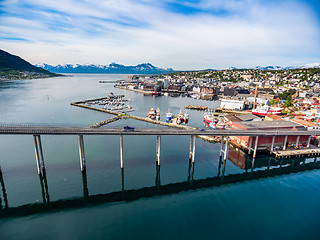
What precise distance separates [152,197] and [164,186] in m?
3.30

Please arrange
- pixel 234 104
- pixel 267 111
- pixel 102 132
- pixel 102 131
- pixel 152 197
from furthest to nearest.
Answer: pixel 234 104, pixel 267 111, pixel 102 131, pixel 102 132, pixel 152 197

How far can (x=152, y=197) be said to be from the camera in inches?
1064

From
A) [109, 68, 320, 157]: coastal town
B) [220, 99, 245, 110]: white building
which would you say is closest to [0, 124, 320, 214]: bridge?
[109, 68, 320, 157]: coastal town

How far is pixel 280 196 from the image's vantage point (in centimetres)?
2783

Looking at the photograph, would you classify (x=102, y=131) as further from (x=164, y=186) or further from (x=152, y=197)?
(x=164, y=186)

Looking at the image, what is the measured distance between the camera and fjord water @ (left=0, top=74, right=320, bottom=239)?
69.2ft

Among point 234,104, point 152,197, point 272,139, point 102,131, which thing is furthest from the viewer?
point 234,104

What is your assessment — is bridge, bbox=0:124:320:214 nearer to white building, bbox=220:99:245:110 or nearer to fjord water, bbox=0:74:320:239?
fjord water, bbox=0:74:320:239

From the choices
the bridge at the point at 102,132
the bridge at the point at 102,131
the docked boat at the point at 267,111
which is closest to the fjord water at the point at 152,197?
the bridge at the point at 102,132

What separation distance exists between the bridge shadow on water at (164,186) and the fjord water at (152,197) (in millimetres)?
228

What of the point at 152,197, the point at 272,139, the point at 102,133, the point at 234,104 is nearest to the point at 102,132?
the point at 102,133

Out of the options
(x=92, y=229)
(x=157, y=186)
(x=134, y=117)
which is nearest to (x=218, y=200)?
(x=157, y=186)

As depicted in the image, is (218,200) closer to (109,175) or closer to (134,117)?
(109,175)

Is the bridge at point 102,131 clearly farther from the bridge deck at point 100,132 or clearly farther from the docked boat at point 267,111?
the docked boat at point 267,111
